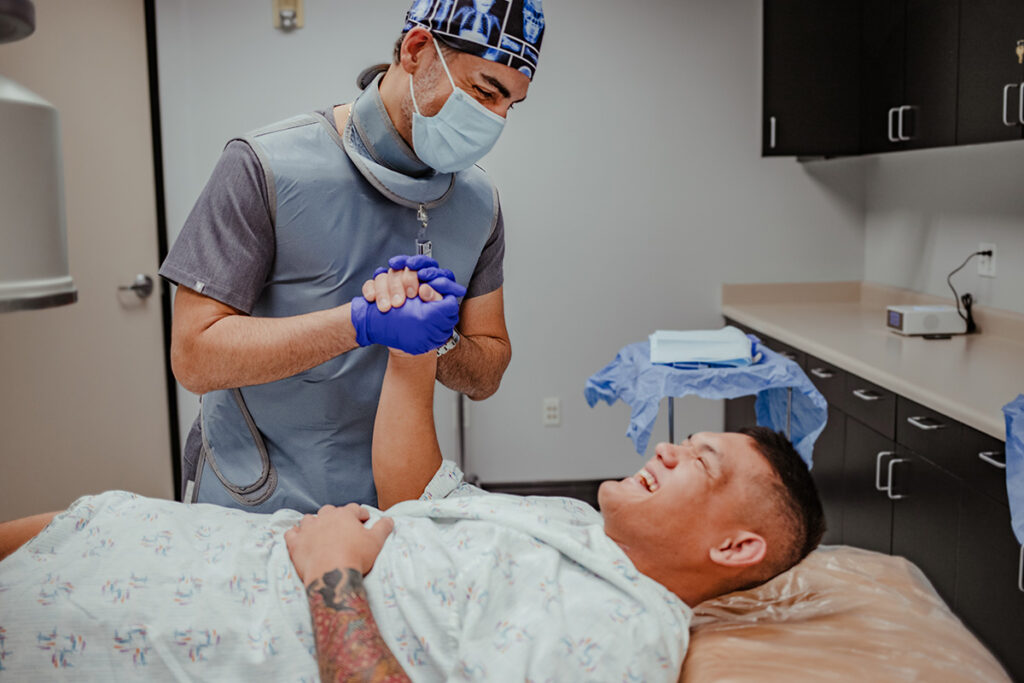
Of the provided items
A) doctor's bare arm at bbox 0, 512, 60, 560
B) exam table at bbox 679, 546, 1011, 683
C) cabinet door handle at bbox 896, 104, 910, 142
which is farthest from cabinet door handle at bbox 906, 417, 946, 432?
doctor's bare arm at bbox 0, 512, 60, 560

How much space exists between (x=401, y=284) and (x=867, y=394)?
1.81 meters

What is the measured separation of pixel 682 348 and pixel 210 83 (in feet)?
7.40

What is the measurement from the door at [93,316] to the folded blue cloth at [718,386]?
5.73ft

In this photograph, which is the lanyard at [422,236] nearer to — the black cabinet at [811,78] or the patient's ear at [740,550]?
the patient's ear at [740,550]

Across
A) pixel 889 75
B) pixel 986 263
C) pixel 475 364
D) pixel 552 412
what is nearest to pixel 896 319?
pixel 986 263

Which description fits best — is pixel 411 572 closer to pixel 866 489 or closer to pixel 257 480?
pixel 257 480

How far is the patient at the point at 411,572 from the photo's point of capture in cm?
113

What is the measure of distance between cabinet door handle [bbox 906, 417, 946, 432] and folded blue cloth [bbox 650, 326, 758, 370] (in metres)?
0.46

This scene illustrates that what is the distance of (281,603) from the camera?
118 cm

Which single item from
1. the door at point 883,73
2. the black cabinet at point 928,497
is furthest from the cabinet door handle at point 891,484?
the door at point 883,73

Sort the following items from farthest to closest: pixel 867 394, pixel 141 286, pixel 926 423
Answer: pixel 141 286, pixel 867 394, pixel 926 423

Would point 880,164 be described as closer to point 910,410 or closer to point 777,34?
point 777,34

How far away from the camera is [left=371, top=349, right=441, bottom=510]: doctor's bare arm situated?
4.63ft

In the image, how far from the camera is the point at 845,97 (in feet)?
11.5
